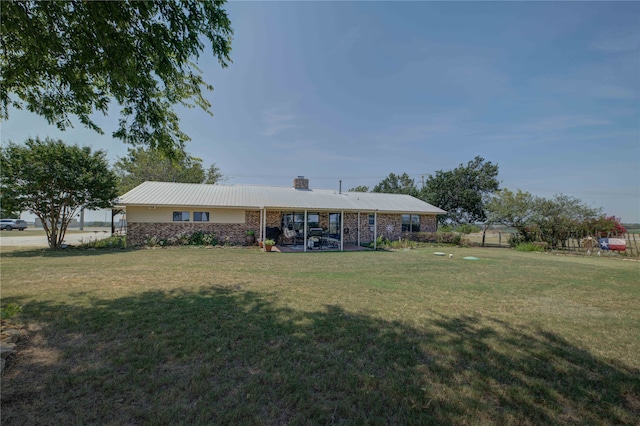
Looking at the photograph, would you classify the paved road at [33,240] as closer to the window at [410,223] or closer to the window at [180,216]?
the window at [180,216]

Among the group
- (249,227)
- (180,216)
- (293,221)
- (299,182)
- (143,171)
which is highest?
(143,171)

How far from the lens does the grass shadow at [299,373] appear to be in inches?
87.3

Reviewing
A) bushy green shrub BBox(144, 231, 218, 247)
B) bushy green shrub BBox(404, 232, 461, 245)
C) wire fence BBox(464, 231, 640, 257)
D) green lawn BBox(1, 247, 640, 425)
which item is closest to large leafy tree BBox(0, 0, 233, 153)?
green lawn BBox(1, 247, 640, 425)

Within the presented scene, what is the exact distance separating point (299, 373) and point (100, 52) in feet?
16.0

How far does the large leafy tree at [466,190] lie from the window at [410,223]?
9.24m

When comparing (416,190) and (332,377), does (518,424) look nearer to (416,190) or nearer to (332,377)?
(332,377)

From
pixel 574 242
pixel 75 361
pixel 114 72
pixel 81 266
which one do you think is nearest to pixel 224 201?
pixel 81 266

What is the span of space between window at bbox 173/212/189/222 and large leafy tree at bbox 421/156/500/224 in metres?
23.6

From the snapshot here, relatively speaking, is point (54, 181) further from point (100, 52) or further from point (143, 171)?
point (143, 171)

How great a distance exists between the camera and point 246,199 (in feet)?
58.9

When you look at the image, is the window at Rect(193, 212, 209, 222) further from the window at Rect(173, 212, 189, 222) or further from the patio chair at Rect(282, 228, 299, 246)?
the patio chair at Rect(282, 228, 299, 246)

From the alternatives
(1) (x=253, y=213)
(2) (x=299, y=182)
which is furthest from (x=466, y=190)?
(1) (x=253, y=213)

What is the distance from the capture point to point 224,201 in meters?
17.0

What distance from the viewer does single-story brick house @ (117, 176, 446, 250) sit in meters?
15.7
